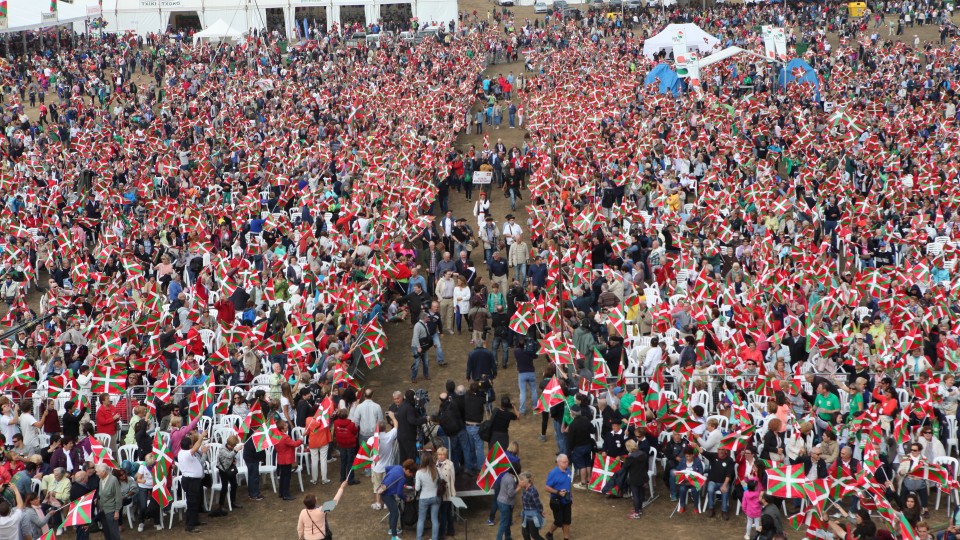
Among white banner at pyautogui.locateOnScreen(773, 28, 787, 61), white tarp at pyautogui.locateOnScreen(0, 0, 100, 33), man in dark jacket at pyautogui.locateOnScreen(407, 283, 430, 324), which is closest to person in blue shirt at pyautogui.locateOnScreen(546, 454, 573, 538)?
man in dark jacket at pyautogui.locateOnScreen(407, 283, 430, 324)

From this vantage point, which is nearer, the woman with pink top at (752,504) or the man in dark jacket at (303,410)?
the woman with pink top at (752,504)

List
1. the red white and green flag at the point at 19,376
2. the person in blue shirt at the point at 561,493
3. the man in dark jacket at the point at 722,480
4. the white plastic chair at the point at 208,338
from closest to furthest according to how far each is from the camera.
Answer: the person in blue shirt at the point at 561,493 → the man in dark jacket at the point at 722,480 → the red white and green flag at the point at 19,376 → the white plastic chair at the point at 208,338

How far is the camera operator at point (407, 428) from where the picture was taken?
1588cm

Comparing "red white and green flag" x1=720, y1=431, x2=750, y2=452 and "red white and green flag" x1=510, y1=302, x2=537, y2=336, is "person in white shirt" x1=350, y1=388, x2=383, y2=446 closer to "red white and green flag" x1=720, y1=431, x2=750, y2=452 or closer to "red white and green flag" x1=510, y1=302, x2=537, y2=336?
"red white and green flag" x1=510, y1=302, x2=537, y2=336

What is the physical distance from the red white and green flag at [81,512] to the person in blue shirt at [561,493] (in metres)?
5.04

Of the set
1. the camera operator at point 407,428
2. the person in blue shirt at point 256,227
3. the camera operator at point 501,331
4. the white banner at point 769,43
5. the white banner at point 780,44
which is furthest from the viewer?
the white banner at point 769,43

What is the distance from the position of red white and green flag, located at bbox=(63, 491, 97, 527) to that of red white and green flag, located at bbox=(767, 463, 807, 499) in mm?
7417

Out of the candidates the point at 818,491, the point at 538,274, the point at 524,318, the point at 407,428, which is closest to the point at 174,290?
the point at 538,274

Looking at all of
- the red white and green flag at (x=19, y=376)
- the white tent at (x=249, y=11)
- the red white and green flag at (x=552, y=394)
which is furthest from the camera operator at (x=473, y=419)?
the white tent at (x=249, y=11)

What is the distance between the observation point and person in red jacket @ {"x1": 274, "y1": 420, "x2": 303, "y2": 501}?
53.3 ft

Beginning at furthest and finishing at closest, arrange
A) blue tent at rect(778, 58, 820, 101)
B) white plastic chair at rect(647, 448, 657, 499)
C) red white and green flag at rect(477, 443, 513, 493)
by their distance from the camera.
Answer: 1. blue tent at rect(778, 58, 820, 101)
2. white plastic chair at rect(647, 448, 657, 499)
3. red white and green flag at rect(477, 443, 513, 493)

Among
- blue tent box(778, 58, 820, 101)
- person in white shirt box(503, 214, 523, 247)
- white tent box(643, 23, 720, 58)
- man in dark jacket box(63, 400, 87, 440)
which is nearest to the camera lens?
man in dark jacket box(63, 400, 87, 440)

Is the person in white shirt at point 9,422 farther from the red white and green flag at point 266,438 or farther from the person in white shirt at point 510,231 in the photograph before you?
the person in white shirt at point 510,231

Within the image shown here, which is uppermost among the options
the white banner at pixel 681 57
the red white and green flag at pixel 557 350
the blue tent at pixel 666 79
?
the white banner at pixel 681 57
